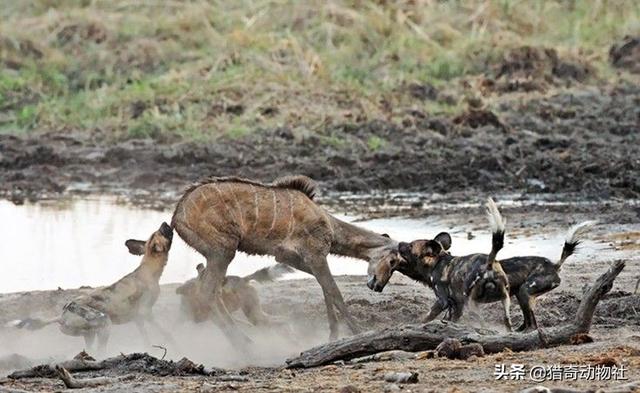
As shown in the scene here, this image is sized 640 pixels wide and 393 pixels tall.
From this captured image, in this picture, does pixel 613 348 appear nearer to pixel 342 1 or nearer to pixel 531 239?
pixel 531 239

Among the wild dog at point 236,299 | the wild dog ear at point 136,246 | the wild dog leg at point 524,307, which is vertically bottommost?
the wild dog at point 236,299

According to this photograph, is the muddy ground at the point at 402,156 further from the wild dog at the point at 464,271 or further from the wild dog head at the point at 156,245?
the wild dog at the point at 464,271

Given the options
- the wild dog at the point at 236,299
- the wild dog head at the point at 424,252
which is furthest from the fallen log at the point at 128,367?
the wild dog head at the point at 424,252

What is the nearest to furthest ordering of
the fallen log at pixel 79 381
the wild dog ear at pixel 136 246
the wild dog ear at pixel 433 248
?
the fallen log at pixel 79 381 → the wild dog ear at pixel 433 248 → the wild dog ear at pixel 136 246

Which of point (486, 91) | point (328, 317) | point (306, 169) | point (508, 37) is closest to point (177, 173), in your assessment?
point (306, 169)

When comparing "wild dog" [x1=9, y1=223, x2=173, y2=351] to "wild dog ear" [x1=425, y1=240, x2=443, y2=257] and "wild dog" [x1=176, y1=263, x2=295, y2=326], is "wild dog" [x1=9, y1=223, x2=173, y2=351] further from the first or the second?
"wild dog ear" [x1=425, y1=240, x2=443, y2=257]

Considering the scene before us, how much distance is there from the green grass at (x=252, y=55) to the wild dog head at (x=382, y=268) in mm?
8486

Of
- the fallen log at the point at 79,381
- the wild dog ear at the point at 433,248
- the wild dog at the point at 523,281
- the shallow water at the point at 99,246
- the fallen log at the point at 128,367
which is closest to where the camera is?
the fallen log at the point at 79,381

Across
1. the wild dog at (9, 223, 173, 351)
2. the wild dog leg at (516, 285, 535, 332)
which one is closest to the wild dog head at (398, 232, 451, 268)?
the wild dog leg at (516, 285, 535, 332)

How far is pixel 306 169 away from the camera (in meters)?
18.0

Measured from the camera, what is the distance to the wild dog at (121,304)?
983 centimetres

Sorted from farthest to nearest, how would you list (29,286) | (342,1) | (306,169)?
(342,1) < (306,169) < (29,286)

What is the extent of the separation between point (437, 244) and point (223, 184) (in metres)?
1.60

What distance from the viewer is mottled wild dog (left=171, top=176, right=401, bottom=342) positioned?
33.9 ft
